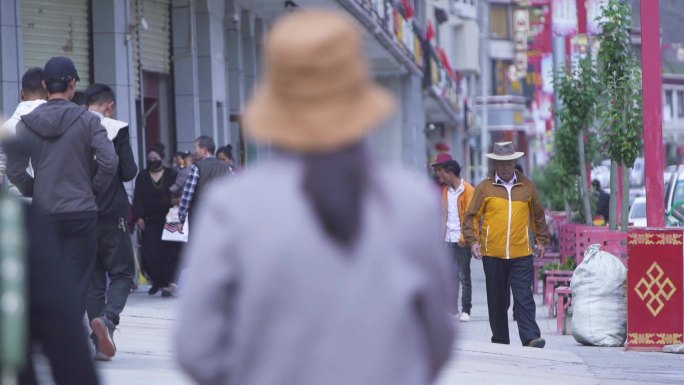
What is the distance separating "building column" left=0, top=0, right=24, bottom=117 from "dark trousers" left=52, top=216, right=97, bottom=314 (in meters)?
6.51

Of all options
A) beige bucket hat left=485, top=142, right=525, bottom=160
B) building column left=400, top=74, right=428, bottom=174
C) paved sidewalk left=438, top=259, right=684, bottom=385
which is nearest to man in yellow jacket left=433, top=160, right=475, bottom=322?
paved sidewalk left=438, top=259, right=684, bottom=385

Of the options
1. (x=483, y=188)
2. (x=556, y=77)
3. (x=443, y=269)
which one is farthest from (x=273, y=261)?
(x=556, y=77)

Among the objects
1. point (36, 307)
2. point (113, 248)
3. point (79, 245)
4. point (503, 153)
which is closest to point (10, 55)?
point (503, 153)

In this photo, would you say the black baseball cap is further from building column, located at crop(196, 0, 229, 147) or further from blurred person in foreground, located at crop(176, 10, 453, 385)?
building column, located at crop(196, 0, 229, 147)

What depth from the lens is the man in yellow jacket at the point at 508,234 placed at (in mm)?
12742

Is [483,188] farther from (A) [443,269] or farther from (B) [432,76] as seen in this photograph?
(B) [432,76]

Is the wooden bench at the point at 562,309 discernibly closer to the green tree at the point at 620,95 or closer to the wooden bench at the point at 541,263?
the green tree at the point at 620,95

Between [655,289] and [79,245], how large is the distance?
19.1ft

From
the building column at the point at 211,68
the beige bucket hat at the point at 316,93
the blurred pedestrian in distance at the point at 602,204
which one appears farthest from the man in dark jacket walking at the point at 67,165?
the blurred pedestrian in distance at the point at 602,204

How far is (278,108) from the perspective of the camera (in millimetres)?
3533

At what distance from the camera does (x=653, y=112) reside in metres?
13.5

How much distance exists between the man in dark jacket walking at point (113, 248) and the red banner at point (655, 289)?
16.0ft

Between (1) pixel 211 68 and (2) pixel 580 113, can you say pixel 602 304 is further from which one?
(1) pixel 211 68

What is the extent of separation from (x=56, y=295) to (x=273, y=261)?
63 cm
